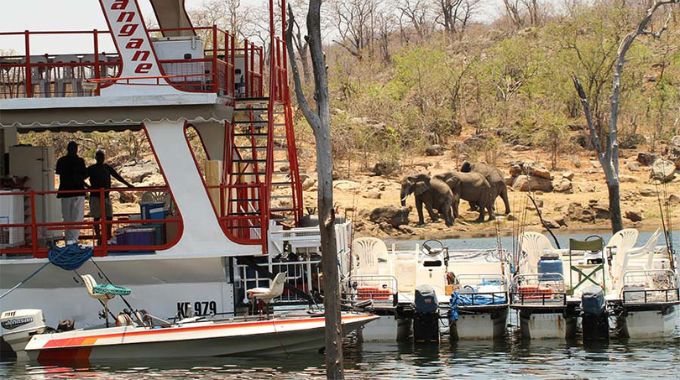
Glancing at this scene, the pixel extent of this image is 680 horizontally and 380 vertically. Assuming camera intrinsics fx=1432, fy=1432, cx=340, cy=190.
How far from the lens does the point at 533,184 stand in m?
46.8

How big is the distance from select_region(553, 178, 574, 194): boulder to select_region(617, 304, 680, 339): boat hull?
24989 millimetres

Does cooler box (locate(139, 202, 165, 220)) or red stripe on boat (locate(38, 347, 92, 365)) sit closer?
red stripe on boat (locate(38, 347, 92, 365))

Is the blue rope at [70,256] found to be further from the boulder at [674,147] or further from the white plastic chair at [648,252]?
the boulder at [674,147]

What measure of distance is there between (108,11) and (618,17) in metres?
35.0

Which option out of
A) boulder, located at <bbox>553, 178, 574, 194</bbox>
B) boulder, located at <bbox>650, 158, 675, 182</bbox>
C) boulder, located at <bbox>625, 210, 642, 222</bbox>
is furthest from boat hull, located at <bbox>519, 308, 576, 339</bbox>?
boulder, located at <bbox>650, 158, 675, 182</bbox>

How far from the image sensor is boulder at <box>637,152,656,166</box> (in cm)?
4841

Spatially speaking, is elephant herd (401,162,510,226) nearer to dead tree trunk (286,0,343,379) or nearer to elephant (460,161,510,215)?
elephant (460,161,510,215)

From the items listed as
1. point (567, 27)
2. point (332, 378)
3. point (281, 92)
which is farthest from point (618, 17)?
point (332, 378)

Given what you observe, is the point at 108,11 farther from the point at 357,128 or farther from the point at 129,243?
the point at 357,128

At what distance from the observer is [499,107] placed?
55.7m

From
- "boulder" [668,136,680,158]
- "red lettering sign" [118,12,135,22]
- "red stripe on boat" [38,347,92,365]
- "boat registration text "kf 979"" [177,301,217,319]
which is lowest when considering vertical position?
"red stripe on boat" [38,347,92,365]

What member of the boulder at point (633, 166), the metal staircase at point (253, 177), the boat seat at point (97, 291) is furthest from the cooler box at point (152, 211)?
the boulder at point (633, 166)

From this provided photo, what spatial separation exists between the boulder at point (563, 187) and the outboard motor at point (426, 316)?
25.4 metres

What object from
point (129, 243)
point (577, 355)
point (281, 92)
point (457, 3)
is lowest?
point (577, 355)
